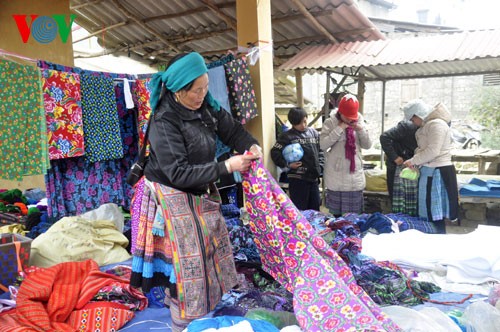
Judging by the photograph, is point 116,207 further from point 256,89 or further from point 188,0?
point 188,0

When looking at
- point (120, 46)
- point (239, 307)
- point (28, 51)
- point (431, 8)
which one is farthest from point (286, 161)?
point (431, 8)

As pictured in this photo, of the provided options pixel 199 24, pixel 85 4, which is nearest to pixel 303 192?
pixel 199 24

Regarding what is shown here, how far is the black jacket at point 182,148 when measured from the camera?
1.89 meters

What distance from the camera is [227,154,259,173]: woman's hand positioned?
1987 mm

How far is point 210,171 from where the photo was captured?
1.89 meters

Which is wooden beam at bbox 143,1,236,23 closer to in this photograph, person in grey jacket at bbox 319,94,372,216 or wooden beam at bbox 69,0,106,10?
wooden beam at bbox 69,0,106,10

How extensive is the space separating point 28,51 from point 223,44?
353cm

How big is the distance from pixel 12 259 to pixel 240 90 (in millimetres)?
2434

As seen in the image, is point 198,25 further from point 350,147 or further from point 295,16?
point 350,147

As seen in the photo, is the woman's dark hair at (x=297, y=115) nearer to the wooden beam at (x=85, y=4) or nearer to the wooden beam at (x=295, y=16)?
the wooden beam at (x=295, y=16)

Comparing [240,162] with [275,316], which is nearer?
[240,162]

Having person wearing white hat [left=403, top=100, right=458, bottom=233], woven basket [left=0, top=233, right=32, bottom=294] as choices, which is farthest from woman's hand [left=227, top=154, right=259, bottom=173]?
person wearing white hat [left=403, top=100, right=458, bottom=233]

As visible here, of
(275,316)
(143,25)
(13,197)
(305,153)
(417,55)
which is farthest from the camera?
(143,25)

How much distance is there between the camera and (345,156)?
424cm
